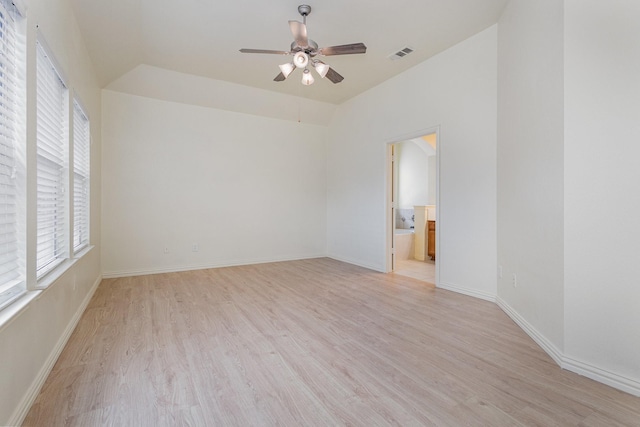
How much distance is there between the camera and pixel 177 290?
394 centimetres

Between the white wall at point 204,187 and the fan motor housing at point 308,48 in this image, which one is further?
the white wall at point 204,187

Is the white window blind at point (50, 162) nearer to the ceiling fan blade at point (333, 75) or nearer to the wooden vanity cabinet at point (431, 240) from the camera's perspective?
the ceiling fan blade at point (333, 75)

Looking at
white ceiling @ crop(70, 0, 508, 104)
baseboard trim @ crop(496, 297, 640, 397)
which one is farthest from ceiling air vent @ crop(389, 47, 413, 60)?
baseboard trim @ crop(496, 297, 640, 397)

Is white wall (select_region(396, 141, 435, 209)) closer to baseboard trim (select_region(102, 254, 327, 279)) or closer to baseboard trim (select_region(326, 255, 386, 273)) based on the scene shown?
baseboard trim (select_region(326, 255, 386, 273))

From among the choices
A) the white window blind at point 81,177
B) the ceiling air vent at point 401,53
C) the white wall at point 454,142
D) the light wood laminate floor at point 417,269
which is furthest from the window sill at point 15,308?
the ceiling air vent at point 401,53

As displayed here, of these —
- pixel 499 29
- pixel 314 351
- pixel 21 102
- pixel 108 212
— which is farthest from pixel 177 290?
pixel 499 29

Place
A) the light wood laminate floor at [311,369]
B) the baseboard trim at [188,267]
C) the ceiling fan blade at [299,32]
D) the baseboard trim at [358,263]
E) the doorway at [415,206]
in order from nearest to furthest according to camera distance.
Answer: the light wood laminate floor at [311,369] → the ceiling fan blade at [299,32] → the baseboard trim at [188,267] → the doorway at [415,206] → the baseboard trim at [358,263]

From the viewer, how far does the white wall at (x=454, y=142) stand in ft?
11.5

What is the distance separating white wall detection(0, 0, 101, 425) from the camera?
145 centimetres

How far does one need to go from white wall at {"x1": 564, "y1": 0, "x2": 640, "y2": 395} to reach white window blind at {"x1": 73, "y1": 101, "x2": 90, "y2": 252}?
4.35 m

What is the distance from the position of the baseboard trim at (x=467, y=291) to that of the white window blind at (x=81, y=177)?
4.31 meters

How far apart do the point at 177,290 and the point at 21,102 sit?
9.22 ft

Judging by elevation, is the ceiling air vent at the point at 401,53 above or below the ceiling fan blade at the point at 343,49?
above

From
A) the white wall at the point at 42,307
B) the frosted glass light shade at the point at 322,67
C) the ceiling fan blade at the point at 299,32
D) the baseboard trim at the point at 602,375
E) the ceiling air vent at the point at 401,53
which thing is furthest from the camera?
the ceiling air vent at the point at 401,53
